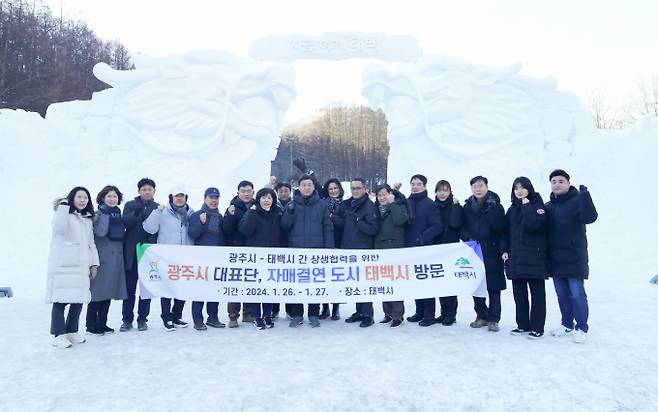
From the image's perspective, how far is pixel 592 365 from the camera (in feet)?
10.8

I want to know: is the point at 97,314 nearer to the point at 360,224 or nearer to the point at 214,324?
the point at 214,324

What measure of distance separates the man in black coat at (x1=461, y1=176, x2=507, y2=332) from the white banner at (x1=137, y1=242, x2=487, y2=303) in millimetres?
90

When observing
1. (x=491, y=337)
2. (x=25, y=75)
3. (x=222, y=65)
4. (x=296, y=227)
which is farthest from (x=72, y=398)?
(x=25, y=75)

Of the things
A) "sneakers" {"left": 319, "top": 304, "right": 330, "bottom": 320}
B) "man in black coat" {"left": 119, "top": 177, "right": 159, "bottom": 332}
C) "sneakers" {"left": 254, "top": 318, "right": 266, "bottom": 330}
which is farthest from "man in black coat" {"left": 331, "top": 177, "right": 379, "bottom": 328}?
"man in black coat" {"left": 119, "top": 177, "right": 159, "bottom": 332}

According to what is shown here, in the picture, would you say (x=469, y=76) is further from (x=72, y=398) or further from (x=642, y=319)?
(x=72, y=398)

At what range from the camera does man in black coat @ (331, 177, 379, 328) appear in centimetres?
448

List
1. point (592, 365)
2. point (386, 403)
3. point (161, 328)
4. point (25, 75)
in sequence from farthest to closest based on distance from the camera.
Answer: point (25, 75) → point (161, 328) → point (592, 365) → point (386, 403)

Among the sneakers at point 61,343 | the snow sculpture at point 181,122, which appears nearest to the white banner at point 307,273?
the sneakers at point 61,343

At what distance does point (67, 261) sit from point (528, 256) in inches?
160

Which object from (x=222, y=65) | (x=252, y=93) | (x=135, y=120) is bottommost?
(x=135, y=120)

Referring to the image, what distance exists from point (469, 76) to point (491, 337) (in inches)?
392

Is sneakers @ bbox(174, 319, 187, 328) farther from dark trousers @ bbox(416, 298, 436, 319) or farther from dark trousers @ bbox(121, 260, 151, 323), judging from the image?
dark trousers @ bbox(416, 298, 436, 319)

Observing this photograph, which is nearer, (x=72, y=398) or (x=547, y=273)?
(x=72, y=398)

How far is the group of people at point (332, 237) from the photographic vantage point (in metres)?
3.88
